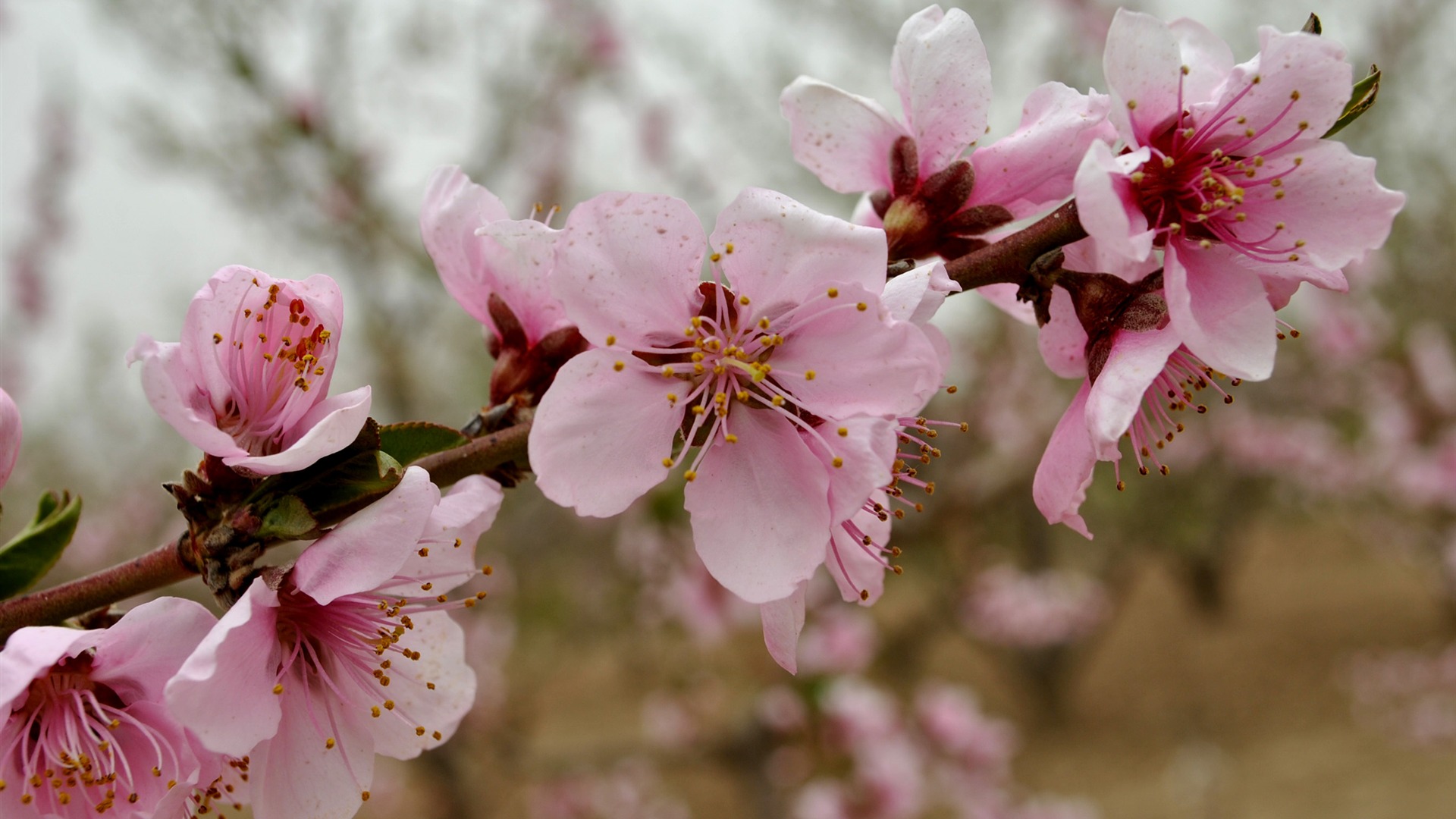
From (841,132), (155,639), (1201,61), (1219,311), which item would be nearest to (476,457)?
(155,639)

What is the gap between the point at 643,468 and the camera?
823 millimetres

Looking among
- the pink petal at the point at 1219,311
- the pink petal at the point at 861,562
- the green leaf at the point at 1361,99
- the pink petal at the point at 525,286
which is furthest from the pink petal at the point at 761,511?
the green leaf at the point at 1361,99

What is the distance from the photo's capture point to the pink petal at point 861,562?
95 cm

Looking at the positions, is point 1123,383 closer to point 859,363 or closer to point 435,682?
point 859,363

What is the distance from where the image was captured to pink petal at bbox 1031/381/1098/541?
34.4 inches

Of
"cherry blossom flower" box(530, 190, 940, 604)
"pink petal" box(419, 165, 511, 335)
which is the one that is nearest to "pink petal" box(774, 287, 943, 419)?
"cherry blossom flower" box(530, 190, 940, 604)

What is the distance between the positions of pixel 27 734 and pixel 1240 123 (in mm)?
1200

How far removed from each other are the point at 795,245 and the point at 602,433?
22cm

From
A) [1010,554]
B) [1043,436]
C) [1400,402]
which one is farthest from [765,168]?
[1043,436]

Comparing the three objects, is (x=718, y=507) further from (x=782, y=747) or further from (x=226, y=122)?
(x=226, y=122)

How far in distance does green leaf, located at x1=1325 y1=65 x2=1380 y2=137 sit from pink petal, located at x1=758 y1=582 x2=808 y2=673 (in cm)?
64

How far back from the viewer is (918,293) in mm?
795

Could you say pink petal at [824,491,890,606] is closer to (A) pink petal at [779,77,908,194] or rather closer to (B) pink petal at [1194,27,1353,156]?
(A) pink petal at [779,77,908,194]

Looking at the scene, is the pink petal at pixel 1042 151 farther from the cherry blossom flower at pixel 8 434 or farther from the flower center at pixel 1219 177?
the cherry blossom flower at pixel 8 434
